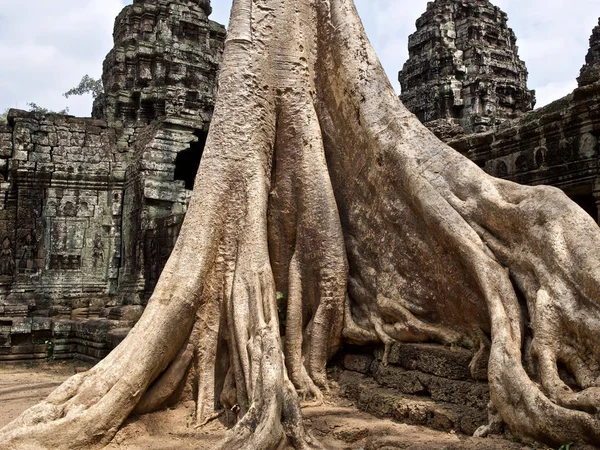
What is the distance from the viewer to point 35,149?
11164 millimetres

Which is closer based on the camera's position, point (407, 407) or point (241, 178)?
point (407, 407)

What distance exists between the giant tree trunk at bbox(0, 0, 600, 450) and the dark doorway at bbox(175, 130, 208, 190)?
6.81m

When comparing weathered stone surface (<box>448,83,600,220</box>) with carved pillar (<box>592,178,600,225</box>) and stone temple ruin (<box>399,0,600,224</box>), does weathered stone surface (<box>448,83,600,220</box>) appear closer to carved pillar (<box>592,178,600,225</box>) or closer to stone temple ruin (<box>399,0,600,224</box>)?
carved pillar (<box>592,178,600,225</box>)

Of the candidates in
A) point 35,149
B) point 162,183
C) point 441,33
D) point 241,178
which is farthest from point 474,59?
point 241,178

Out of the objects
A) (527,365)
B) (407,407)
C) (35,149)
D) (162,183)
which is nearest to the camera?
(527,365)

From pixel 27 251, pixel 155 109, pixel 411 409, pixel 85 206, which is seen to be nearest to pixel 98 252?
pixel 85 206

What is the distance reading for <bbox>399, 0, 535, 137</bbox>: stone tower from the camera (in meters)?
16.6

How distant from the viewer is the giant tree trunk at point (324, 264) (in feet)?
8.71

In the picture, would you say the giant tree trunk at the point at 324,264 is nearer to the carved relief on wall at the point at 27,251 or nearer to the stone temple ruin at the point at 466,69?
the carved relief on wall at the point at 27,251

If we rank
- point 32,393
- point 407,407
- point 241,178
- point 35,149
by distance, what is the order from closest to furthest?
point 407,407 → point 241,178 → point 32,393 → point 35,149

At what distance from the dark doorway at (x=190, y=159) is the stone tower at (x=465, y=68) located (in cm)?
686

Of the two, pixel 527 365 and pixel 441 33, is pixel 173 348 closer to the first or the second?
pixel 527 365

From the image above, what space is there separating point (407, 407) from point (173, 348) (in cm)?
140

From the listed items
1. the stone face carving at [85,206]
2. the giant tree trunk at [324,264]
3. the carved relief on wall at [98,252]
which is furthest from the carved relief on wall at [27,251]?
the giant tree trunk at [324,264]
